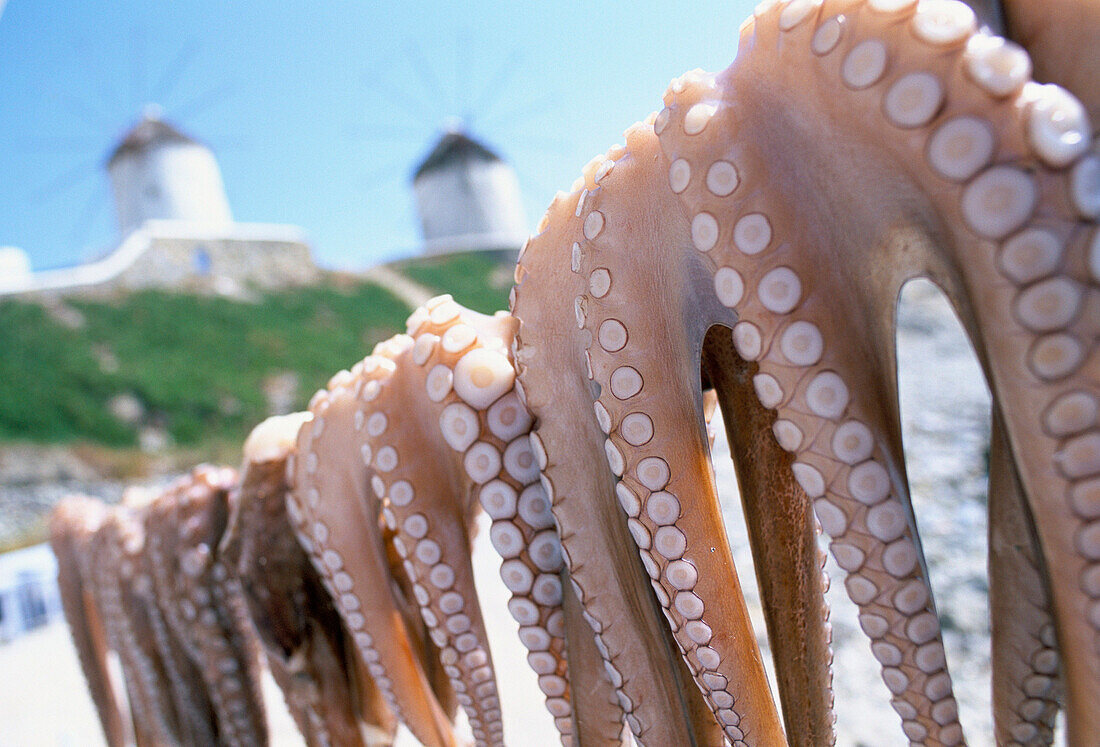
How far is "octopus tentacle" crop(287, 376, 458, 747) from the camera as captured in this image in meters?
1.03

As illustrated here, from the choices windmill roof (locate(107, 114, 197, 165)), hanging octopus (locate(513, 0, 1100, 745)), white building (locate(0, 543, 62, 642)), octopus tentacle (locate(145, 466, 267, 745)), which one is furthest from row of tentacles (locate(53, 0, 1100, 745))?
windmill roof (locate(107, 114, 197, 165))

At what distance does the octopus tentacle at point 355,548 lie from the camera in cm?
103

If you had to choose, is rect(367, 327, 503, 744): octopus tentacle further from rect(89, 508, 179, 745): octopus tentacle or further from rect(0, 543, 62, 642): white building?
rect(0, 543, 62, 642): white building

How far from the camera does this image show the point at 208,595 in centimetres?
134

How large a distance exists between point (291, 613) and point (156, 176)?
1702cm

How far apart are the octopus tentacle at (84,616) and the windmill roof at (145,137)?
1620 cm

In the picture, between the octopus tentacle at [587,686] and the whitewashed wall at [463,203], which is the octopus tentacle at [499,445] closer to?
the octopus tentacle at [587,686]

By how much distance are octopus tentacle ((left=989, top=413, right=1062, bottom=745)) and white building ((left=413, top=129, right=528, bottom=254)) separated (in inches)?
672

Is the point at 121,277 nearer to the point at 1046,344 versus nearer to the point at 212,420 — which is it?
the point at 212,420

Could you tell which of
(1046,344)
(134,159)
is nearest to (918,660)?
(1046,344)

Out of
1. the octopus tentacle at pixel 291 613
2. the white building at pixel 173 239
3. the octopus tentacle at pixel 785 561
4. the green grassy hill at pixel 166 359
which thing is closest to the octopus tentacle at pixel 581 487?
the octopus tentacle at pixel 785 561

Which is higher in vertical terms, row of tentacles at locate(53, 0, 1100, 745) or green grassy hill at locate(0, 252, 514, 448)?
green grassy hill at locate(0, 252, 514, 448)

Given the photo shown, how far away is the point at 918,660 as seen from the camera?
2.04 feet

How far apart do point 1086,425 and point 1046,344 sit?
2.3 inches
